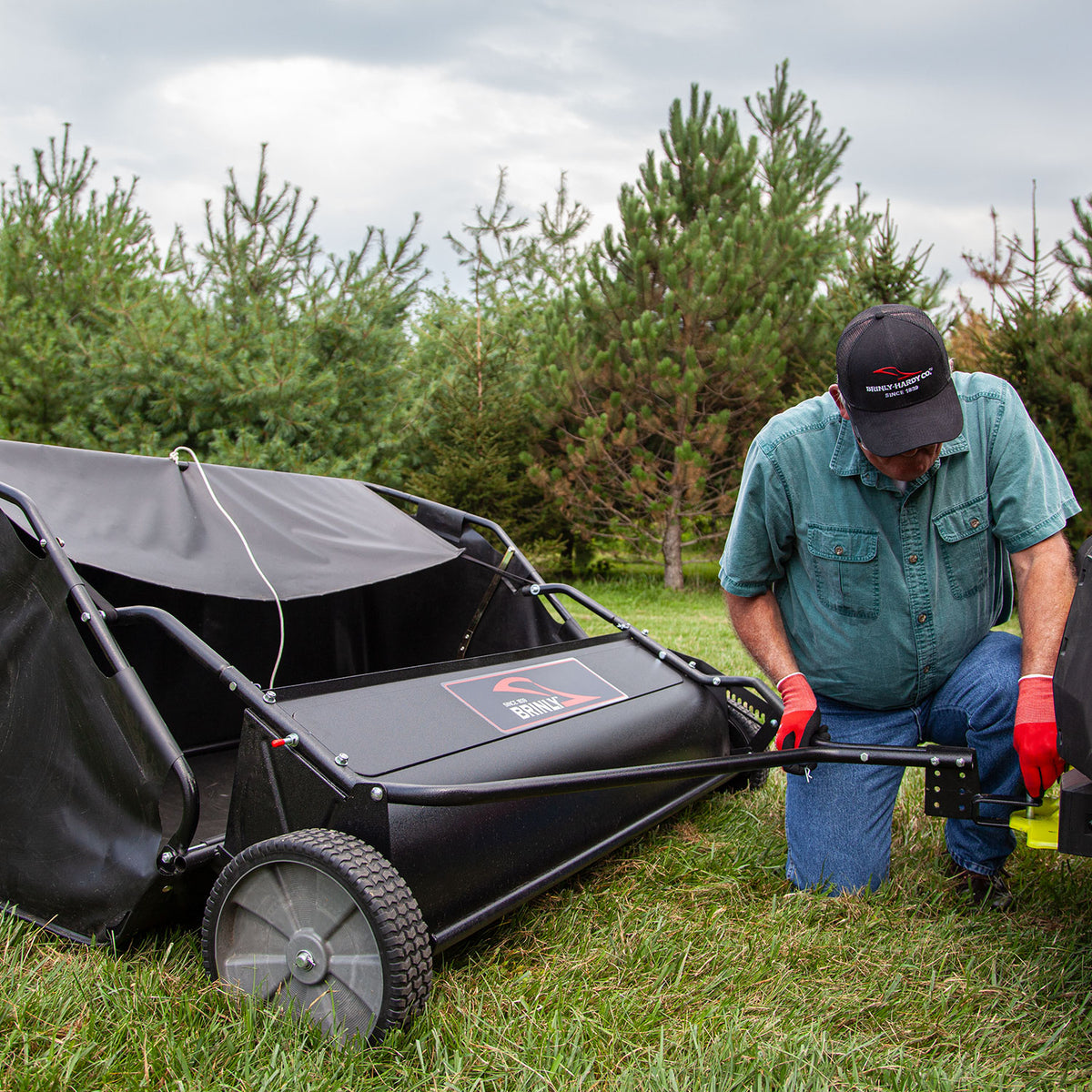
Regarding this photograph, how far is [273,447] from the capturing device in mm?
7574

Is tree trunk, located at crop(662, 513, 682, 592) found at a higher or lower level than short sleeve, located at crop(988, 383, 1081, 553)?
lower

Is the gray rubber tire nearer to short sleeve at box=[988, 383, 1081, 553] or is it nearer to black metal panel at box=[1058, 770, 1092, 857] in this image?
black metal panel at box=[1058, 770, 1092, 857]

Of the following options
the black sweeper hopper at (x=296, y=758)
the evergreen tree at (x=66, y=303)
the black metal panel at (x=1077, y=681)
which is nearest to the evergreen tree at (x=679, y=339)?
the evergreen tree at (x=66, y=303)

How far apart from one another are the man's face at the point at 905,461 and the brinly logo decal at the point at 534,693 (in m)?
0.75

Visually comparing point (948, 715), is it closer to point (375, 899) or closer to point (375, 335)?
point (375, 899)

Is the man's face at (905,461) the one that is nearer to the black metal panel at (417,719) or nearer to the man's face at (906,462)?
the man's face at (906,462)

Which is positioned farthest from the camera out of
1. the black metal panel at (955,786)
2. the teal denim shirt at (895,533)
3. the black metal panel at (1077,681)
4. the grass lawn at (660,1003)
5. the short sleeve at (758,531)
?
the short sleeve at (758,531)

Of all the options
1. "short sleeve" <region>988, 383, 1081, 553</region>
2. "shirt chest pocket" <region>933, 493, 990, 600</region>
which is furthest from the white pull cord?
"short sleeve" <region>988, 383, 1081, 553</region>

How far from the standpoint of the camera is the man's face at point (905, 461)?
1878mm

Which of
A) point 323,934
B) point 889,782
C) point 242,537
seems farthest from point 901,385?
point 242,537

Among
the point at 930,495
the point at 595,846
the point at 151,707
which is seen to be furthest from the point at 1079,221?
the point at 151,707

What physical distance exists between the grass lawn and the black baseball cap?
3.01ft

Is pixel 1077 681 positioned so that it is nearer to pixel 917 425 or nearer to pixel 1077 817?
pixel 1077 817

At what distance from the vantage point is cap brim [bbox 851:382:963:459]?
1.77 metres
